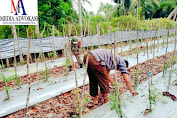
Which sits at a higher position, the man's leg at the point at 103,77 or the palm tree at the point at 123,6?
the palm tree at the point at 123,6

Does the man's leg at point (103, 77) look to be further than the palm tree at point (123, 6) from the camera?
No

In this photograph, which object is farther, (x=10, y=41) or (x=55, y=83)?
(x=10, y=41)

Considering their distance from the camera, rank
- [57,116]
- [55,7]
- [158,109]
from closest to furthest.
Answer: [158,109] → [57,116] → [55,7]

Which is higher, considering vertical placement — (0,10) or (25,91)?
(0,10)

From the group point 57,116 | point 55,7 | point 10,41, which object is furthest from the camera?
point 55,7

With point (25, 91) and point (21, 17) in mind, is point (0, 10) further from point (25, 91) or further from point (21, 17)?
point (25, 91)

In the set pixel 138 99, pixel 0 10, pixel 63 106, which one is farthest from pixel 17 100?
pixel 0 10

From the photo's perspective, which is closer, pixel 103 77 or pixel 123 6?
pixel 103 77

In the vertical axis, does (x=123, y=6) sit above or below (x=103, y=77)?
above

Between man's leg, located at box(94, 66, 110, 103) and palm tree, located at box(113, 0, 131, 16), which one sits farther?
palm tree, located at box(113, 0, 131, 16)

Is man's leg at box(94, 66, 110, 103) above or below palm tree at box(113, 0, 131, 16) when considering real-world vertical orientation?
below

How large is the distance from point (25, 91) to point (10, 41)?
3.17 meters

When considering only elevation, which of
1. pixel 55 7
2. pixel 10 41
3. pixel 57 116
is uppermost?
pixel 55 7

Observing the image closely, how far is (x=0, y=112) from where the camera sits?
92.1 inches
